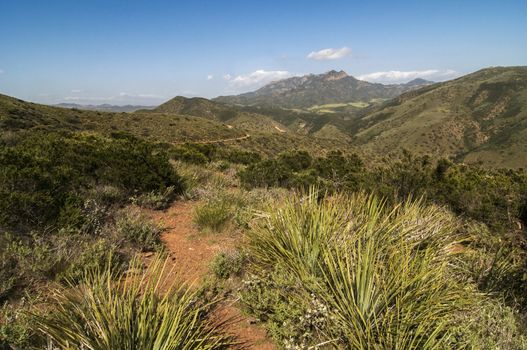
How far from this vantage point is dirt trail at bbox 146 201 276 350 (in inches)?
110

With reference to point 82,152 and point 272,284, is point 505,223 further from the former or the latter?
point 82,152

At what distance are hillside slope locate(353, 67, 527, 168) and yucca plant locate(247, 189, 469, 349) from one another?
105 metres

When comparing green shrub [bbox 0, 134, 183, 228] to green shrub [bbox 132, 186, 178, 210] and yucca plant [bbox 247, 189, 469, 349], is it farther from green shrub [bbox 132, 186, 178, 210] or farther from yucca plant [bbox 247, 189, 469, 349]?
yucca plant [bbox 247, 189, 469, 349]

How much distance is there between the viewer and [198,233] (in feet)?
16.5

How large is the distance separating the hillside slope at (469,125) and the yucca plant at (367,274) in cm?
10516

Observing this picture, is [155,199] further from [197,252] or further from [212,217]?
[197,252]

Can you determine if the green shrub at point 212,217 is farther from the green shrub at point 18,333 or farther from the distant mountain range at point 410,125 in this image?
the distant mountain range at point 410,125

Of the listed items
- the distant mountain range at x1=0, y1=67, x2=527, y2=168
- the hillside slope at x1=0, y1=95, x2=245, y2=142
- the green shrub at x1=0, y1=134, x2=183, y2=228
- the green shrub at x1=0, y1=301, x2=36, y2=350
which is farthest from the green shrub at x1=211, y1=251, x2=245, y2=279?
the hillside slope at x1=0, y1=95, x2=245, y2=142

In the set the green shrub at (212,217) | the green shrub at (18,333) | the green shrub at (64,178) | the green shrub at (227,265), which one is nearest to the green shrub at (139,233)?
the green shrub at (64,178)

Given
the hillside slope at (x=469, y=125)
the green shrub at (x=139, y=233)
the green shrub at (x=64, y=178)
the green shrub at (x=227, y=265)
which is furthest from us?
the hillside slope at (x=469, y=125)

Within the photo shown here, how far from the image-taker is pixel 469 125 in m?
132

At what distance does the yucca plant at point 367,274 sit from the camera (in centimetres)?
219

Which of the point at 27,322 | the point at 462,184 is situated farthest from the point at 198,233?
the point at 462,184

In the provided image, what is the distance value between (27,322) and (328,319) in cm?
249
